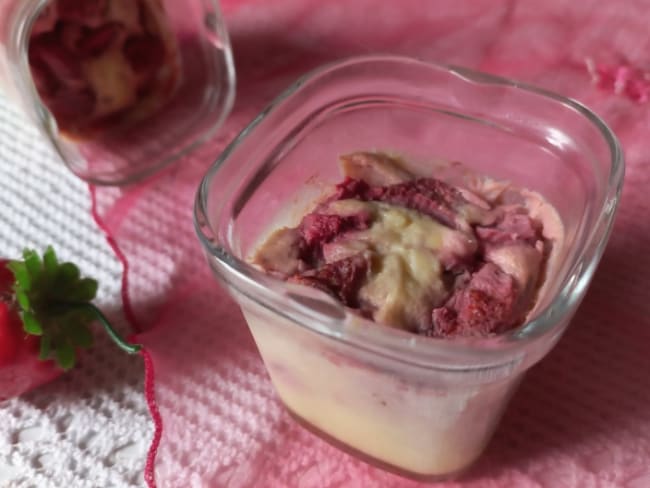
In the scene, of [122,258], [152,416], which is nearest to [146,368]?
[152,416]

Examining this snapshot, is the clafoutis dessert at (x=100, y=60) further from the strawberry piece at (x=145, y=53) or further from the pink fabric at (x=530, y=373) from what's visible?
the pink fabric at (x=530, y=373)

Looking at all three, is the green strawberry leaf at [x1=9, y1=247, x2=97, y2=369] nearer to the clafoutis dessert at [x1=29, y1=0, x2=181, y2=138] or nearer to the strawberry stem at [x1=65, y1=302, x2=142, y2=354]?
the strawberry stem at [x1=65, y1=302, x2=142, y2=354]

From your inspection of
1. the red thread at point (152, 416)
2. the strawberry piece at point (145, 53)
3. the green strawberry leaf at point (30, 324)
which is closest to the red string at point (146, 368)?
the red thread at point (152, 416)

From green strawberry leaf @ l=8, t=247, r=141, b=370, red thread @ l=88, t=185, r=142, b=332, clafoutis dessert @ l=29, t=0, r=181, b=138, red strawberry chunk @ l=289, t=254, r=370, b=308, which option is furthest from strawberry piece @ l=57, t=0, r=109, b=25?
red strawberry chunk @ l=289, t=254, r=370, b=308

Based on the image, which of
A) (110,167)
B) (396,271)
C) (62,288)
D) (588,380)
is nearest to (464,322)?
(396,271)

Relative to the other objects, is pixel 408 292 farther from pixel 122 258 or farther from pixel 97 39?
pixel 97 39

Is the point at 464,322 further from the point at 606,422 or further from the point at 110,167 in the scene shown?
the point at 110,167
